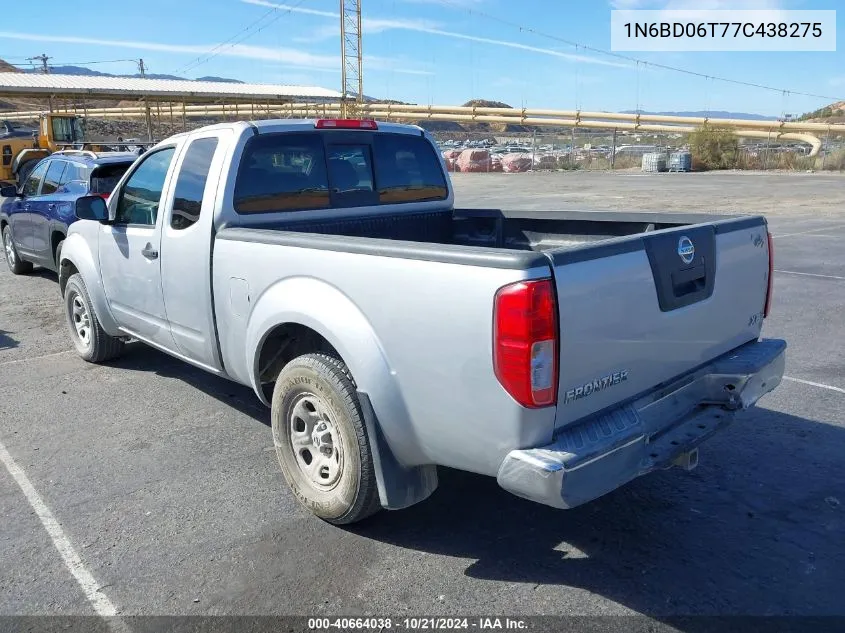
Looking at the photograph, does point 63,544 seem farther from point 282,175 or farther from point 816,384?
point 816,384

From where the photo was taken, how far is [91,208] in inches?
212

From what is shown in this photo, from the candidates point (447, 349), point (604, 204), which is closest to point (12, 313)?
point (447, 349)

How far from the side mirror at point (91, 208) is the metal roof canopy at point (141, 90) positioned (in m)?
33.4

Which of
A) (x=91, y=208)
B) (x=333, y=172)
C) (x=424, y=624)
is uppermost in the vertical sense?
(x=333, y=172)

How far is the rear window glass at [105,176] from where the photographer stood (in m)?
9.17

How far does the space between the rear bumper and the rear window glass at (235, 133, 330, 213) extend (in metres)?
2.49

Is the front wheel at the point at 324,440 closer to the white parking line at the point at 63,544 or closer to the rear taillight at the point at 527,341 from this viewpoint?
the rear taillight at the point at 527,341

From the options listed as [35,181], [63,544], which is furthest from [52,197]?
[63,544]

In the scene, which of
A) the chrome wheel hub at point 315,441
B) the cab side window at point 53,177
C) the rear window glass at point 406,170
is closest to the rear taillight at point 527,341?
the chrome wheel hub at point 315,441

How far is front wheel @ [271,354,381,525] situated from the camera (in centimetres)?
342

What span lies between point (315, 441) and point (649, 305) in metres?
1.79

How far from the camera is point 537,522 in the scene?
3.76m

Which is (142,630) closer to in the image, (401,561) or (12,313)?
(401,561)

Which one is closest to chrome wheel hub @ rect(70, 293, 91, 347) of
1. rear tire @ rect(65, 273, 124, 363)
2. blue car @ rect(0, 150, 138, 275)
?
rear tire @ rect(65, 273, 124, 363)
